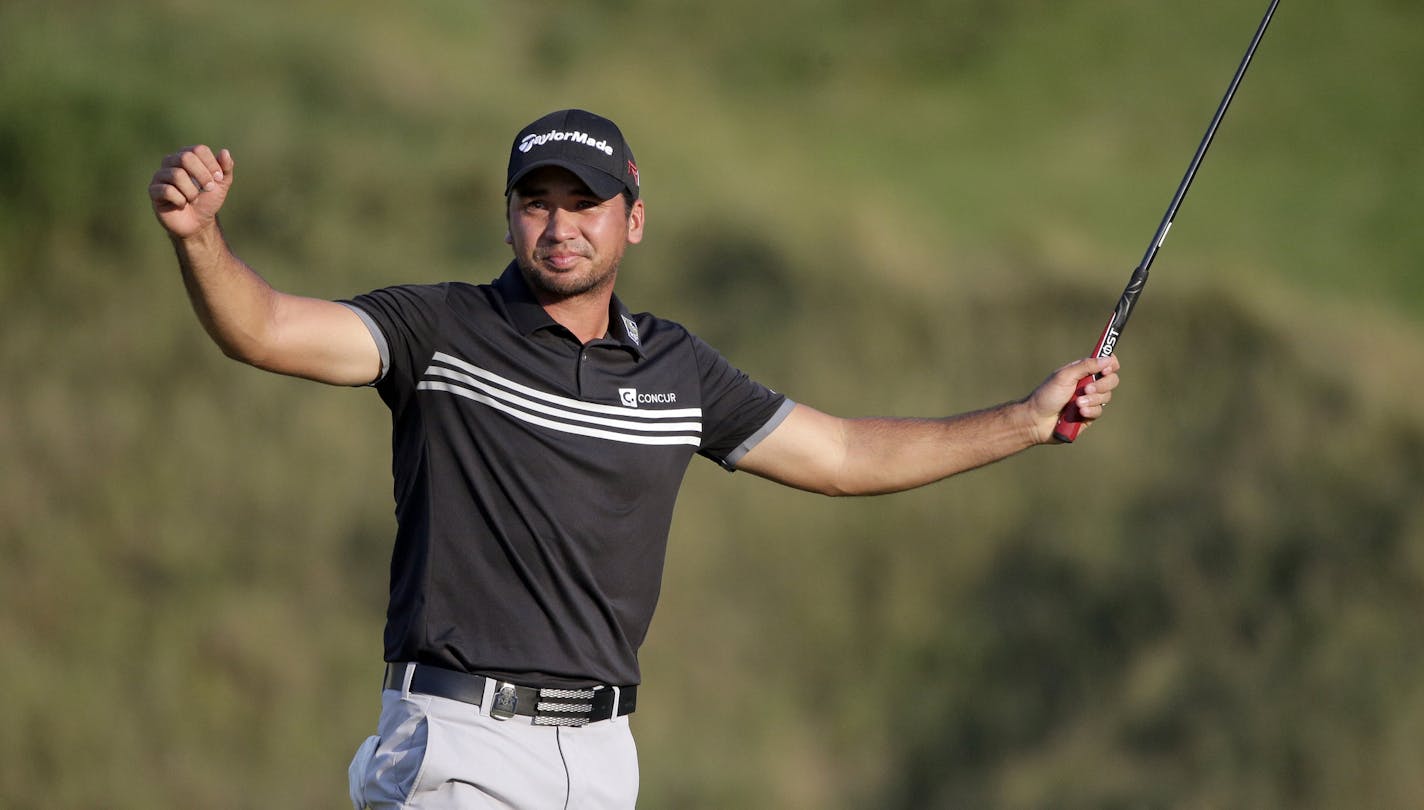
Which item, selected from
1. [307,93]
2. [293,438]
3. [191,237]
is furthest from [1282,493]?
[191,237]

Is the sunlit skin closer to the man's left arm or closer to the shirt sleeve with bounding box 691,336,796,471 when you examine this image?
the shirt sleeve with bounding box 691,336,796,471

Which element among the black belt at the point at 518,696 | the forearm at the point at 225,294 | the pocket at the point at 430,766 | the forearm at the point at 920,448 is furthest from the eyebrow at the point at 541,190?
the pocket at the point at 430,766

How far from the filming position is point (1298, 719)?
11016mm

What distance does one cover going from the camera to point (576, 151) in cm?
427

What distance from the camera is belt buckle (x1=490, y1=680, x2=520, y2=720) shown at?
397cm

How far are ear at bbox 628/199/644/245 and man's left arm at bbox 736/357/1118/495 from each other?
0.68 m

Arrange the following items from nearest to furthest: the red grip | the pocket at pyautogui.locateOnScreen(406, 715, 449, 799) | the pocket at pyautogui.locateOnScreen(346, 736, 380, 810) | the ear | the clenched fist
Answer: the clenched fist
the pocket at pyautogui.locateOnScreen(406, 715, 449, 799)
the pocket at pyautogui.locateOnScreen(346, 736, 380, 810)
the ear
the red grip

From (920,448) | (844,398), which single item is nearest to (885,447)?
Answer: (920,448)

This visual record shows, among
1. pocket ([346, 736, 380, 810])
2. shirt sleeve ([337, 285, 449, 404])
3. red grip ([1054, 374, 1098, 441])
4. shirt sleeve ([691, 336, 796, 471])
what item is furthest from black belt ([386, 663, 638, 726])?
red grip ([1054, 374, 1098, 441])

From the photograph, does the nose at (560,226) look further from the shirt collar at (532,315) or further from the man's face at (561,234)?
the shirt collar at (532,315)

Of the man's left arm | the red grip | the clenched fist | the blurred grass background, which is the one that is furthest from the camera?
the blurred grass background

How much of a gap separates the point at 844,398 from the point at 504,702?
8.96 metres

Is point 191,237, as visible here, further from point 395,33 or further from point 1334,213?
point 395,33

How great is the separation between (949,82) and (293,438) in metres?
6.28
